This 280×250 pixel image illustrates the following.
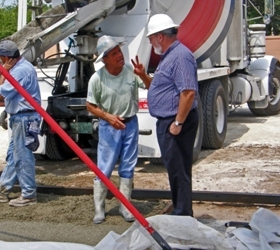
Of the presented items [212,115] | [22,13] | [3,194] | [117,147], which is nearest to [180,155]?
[117,147]

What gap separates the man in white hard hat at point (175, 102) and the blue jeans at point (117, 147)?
1.42ft

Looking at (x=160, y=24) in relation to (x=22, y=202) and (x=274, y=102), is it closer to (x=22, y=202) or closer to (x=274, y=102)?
(x=22, y=202)

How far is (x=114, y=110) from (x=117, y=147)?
0.34m

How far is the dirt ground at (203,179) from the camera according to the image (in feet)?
19.2

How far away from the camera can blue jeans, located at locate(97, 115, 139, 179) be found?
542 centimetres

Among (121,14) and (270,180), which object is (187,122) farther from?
(121,14)

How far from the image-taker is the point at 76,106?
Answer: 7699 millimetres

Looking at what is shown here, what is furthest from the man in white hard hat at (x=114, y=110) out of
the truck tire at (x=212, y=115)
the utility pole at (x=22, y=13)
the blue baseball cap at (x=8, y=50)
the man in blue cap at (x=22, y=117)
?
the truck tire at (x=212, y=115)

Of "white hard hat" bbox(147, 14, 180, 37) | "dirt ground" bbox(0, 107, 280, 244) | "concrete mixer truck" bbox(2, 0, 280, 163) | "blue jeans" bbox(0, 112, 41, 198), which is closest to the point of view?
"white hard hat" bbox(147, 14, 180, 37)

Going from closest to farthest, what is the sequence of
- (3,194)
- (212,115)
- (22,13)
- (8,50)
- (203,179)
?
(8,50), (3,194), (203,179), (22,13), (212,115)

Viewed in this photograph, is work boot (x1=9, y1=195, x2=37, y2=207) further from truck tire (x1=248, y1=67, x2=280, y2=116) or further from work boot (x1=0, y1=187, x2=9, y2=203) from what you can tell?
truck tire (x1=248, y1=67, x2=280, y2=116)

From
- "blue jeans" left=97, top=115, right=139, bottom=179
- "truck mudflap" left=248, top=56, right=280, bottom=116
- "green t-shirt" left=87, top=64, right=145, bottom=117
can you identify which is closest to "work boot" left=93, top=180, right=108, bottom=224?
"blue jeans" left=97, top=115, right=139, bottom=179

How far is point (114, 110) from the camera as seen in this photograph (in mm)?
5402

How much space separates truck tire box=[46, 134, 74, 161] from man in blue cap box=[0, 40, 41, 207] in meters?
2.63
